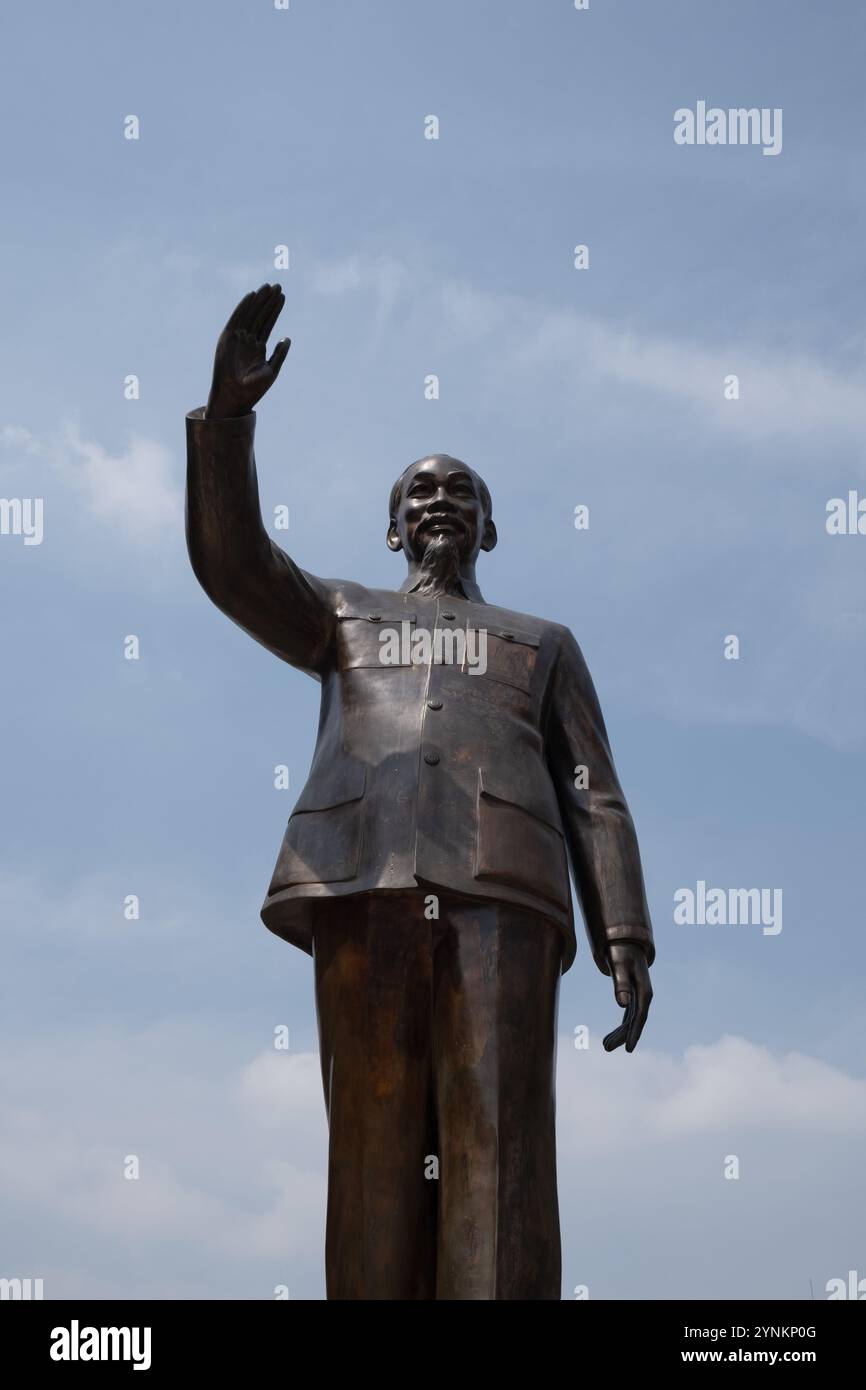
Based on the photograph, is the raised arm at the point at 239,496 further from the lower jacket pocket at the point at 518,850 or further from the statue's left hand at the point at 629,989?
the statue's left hand at the point at 629,989

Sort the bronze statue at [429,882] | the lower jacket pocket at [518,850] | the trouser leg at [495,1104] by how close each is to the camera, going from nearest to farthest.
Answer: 1. the trouser leg at [495,1104]
2. the bronze statue at [429,882]
3. the lower jacket pocket at [518,850]

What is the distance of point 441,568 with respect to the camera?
10.1 meters

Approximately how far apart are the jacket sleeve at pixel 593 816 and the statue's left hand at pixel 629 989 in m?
0.05

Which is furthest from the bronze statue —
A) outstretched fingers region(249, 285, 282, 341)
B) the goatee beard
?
the goatee beard

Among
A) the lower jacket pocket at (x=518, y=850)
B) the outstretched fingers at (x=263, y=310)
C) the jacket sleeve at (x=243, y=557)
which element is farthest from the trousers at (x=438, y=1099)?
the outstretched fingers at (x=263, y=310)

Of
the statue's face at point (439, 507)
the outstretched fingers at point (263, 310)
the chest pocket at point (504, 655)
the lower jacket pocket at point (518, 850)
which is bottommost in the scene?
the lower jacket pocket at point (518, 850)

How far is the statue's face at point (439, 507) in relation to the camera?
33.3 feet

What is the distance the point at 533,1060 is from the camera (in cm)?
872

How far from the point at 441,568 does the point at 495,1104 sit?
2.75m

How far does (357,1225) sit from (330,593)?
2942 mm

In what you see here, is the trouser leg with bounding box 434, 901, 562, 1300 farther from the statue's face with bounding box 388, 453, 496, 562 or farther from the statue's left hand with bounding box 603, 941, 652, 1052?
the statue's face with bounding box 388, 453, 496, 562

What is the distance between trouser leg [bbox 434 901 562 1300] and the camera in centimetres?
835

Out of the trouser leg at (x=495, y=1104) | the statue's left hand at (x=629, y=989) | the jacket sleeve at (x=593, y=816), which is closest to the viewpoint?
the trouser leg at (x=495, y=1104)
